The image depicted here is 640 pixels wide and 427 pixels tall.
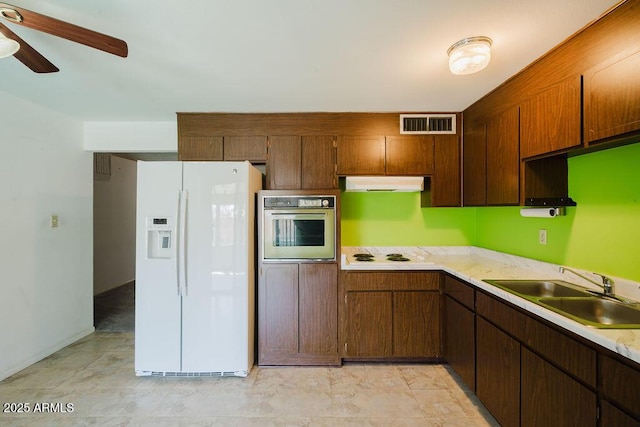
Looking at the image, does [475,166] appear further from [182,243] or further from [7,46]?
[7,46]

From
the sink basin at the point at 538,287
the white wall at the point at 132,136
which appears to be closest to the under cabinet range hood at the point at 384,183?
the sink basin at the point at 538,287

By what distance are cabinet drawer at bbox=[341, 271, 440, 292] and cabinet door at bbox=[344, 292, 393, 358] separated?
6cm

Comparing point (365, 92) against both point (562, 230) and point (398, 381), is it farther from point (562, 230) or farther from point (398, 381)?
point (398, 381)

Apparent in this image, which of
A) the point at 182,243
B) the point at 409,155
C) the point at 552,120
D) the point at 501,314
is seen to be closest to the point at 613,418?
the point at 501,314

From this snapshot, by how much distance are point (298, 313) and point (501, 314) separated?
1592 mm

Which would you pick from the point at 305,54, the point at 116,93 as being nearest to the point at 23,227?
the point at 116,93

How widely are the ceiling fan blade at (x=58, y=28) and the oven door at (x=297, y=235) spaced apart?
155 cm

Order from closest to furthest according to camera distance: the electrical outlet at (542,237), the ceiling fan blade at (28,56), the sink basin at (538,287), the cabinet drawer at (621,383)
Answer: the cabinet drawer at (621,383) → the ceiling fan blade at (28,56) → the sink basin at (538,287) → the electrical outlet at (542,237)

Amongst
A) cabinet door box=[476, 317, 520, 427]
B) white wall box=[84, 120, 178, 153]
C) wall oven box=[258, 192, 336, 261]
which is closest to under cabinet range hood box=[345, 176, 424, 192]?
wall oven box=[258, 192, 336, 261]

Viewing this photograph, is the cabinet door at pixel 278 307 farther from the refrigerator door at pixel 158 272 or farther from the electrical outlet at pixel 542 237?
the electrical outlet at pixel 542 237

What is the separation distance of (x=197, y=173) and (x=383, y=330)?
2.18 meters

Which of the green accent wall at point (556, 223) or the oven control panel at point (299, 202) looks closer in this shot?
the green accent wall at point (556, 223)

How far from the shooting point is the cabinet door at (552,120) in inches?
60.7

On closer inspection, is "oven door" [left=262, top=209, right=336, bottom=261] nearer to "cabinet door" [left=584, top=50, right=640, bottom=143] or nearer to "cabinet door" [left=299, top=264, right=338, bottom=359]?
"cabinet door" [left=299, top=264, right=338, bottom=359]
